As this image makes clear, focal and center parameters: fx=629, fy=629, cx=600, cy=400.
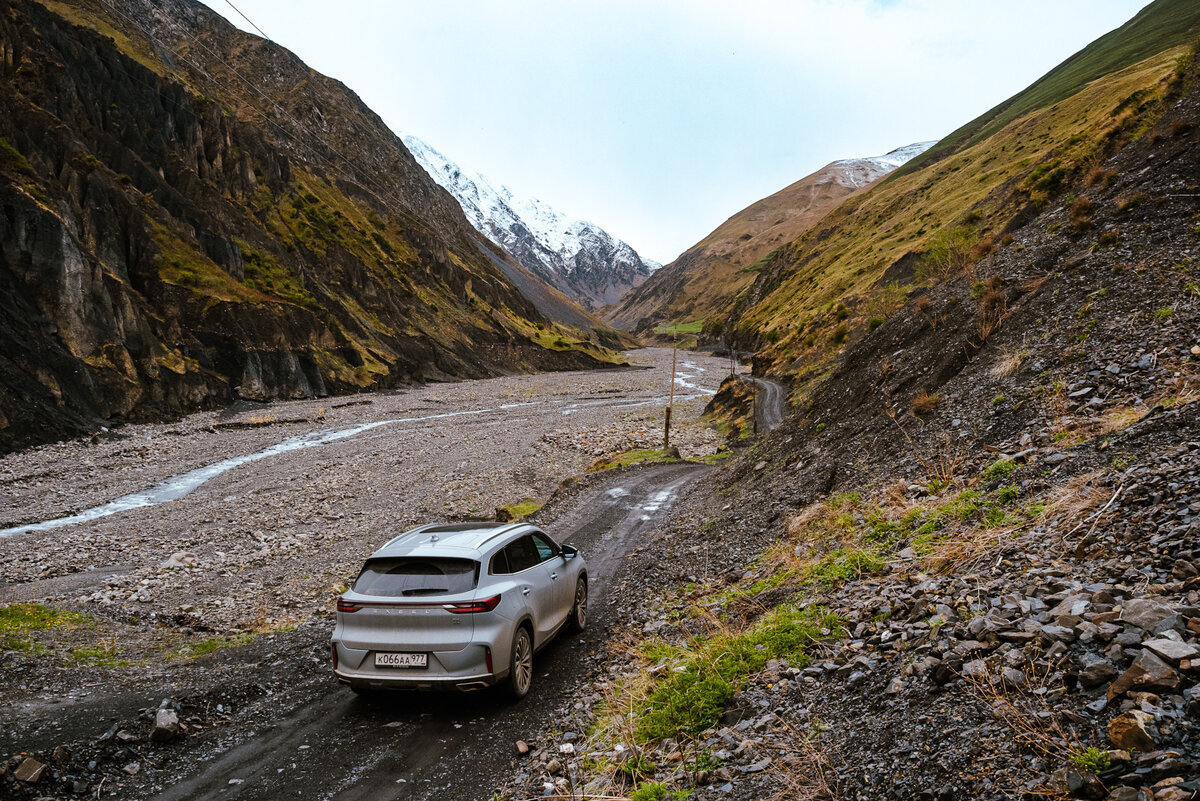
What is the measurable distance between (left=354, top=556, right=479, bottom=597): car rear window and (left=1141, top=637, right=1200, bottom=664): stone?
6000 mm

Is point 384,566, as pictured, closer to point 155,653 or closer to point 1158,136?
point 155,653

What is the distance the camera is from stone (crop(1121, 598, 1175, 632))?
13.2 feet

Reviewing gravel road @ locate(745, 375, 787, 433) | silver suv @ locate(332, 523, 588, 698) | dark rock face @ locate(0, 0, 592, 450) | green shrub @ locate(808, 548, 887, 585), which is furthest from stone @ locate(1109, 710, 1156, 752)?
dark rock face @ locate(0, 0, 592, 450)

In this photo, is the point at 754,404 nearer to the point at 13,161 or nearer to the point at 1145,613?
the point at 1145,613

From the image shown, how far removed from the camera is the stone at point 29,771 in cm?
552

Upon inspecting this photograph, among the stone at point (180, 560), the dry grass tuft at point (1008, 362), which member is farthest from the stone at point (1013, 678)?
the stone at point (180, 560)

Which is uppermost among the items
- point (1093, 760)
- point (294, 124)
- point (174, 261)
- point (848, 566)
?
point (294, 124)

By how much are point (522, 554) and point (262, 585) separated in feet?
34.8

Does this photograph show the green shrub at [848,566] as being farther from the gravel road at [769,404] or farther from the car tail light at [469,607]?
the gravel road at [769,404]

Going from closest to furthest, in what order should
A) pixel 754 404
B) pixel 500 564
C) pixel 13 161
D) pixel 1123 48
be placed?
pixel 500 564, pixel 754 404, pixel 13 161, pixel 1123 48

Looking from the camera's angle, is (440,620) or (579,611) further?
(579,611)

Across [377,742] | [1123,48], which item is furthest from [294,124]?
[377,742]

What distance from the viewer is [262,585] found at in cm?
1579

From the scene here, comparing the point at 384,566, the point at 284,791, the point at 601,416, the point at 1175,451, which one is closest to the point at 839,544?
the point at 1175,451
